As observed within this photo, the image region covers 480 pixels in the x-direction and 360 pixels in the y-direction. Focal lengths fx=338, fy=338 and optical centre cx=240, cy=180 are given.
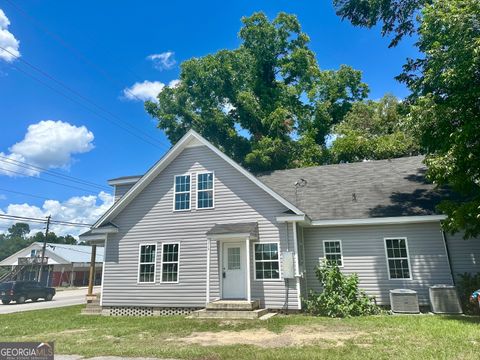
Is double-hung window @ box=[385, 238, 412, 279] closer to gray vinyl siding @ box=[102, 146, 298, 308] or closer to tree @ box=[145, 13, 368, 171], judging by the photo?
gray vinyl siding @ box=[102, 146, 298, 308]

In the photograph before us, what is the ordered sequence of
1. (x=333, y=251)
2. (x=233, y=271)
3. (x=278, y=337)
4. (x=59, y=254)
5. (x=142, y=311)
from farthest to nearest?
1. (x=59, y=254)
2. (x=142, y=311)
3. (x=333, y=251)
4. (x=233, y=271)
5. (x=278, y=337)

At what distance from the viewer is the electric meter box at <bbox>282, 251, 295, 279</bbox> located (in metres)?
11.5

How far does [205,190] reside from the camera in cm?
1375

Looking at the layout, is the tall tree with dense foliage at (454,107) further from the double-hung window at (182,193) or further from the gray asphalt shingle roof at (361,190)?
the double-hung window at (182,193)

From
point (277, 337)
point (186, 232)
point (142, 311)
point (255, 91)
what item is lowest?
point (277, 337)

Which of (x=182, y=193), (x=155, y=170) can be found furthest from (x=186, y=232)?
(x=155, y=170)

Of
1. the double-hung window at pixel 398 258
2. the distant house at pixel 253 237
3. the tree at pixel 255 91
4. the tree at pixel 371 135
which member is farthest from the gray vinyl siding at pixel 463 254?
the tree at pixel 255 91

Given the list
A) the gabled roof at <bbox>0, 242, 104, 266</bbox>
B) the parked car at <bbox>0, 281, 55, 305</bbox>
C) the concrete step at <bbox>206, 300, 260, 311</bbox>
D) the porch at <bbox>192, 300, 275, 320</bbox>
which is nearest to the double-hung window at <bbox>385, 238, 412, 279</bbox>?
the porch at <bbox>192, 300, 275, 320</bbox>

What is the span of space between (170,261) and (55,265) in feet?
137

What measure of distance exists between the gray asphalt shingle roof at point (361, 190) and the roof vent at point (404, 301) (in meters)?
2.66

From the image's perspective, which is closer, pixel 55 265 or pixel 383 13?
pixel 383 13

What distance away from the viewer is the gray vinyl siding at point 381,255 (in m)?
11.7

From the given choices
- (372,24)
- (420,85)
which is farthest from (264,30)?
(420,85)

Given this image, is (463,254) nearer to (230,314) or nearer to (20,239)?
(230,314)
